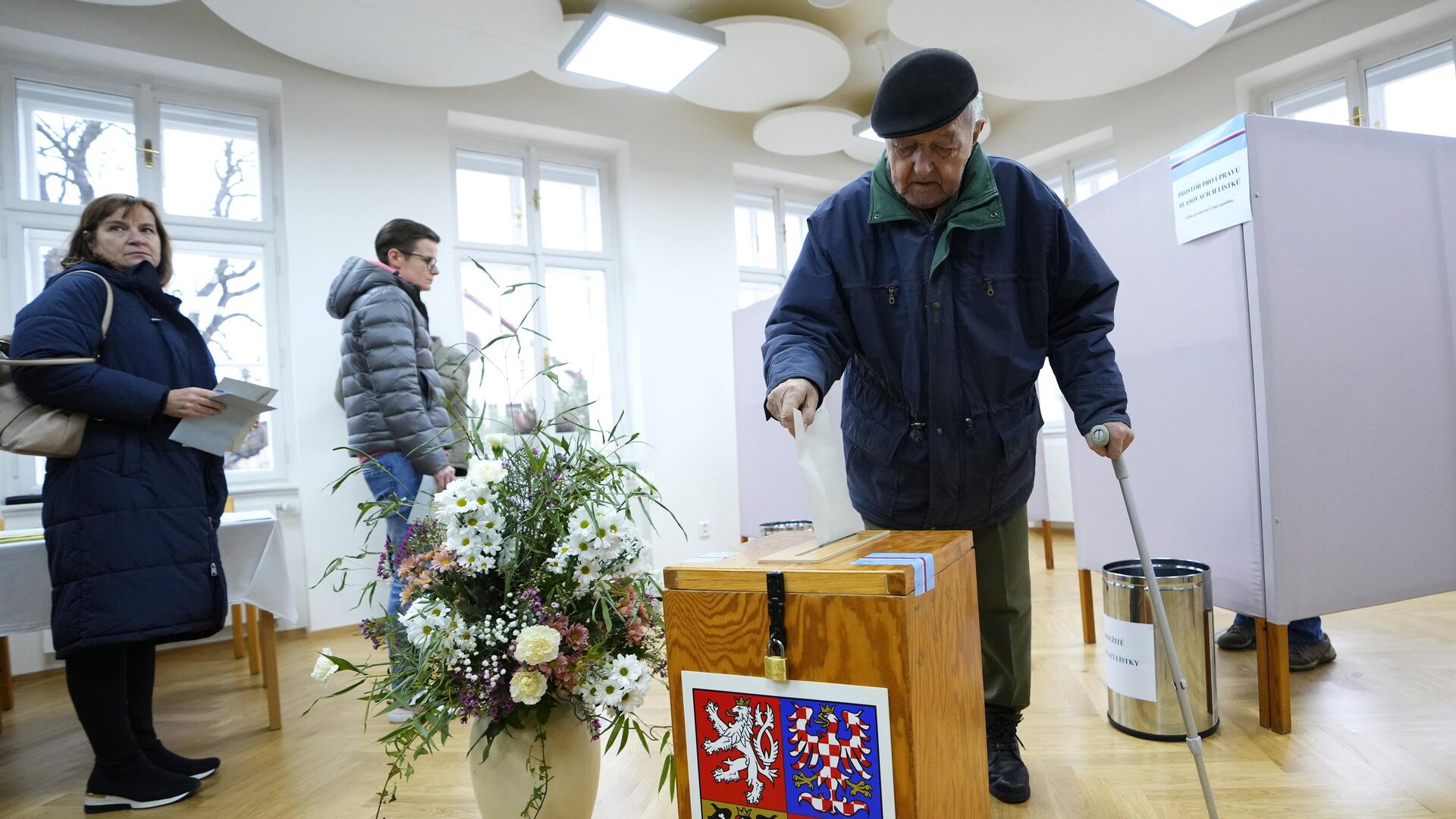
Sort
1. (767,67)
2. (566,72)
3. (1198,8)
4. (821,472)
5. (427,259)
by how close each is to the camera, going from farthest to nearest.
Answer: (767,67) < (566,72) < (1198,8) < (427,259) < (821,472)

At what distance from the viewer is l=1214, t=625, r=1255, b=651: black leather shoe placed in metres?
2.75

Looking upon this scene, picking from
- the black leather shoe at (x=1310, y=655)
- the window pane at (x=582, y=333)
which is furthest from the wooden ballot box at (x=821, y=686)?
the window pane at (x=582, y=333)

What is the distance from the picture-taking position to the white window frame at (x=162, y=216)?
359cm

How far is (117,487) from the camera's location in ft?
6.22

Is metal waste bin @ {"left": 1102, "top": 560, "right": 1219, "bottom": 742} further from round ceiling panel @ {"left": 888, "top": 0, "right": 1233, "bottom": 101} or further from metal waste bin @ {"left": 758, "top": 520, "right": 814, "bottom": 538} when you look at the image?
round ceiling panel @ {"left": 888, "top": 0, "right": 1233, "bottom": 101}

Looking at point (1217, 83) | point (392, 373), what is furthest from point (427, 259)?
point (1217, 83)

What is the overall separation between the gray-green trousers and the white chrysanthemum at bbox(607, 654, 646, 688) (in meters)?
0.74

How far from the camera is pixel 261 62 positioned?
4.01m

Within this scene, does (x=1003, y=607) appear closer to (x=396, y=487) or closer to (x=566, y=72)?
(x=396, y=487)

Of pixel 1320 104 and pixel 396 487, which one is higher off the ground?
pixel 1320 104

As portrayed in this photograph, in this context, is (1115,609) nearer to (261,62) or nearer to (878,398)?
(878,398)

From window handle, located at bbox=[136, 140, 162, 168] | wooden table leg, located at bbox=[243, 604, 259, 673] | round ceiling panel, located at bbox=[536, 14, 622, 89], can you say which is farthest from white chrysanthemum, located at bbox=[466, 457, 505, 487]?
window handle, located at bbox=[136, 140, 162, 168]

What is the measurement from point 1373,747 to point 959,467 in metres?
1.30

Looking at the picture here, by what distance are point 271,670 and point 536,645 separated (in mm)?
1664
